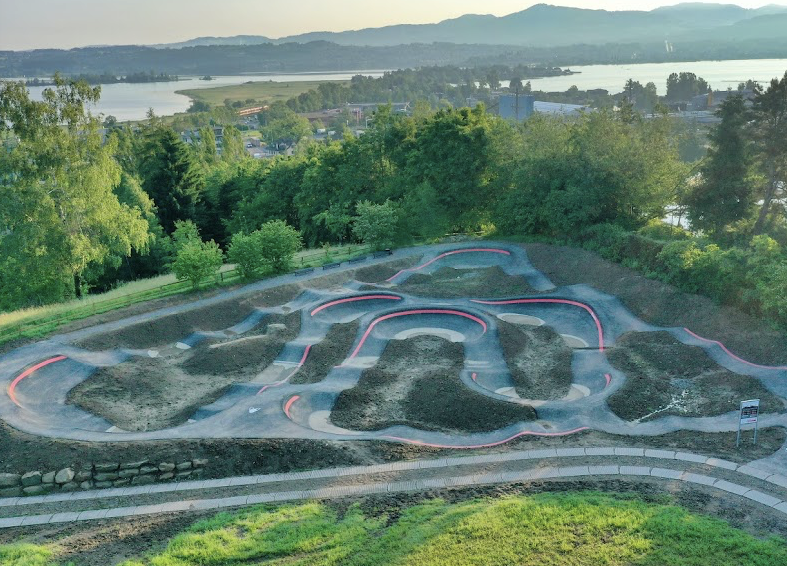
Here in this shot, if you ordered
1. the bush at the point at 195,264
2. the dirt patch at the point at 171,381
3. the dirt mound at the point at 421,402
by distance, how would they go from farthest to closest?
the bush at the point at 195,264
the dirt patch at the point at 171,381
the dirt mound at the point at 421,402

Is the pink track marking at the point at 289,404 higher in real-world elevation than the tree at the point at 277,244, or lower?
lower

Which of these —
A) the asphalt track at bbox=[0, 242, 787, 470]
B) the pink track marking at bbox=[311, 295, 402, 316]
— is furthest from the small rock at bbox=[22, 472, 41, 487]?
the pink track marking at bbox=[311, 295, 402, 316]

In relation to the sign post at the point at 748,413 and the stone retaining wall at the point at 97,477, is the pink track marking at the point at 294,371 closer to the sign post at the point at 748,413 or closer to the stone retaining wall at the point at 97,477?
the stone retaining wall at the point at 97,477

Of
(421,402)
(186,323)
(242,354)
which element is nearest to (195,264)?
(186,323)

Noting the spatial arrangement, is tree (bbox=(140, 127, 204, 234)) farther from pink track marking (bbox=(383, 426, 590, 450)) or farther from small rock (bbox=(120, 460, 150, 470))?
pink track marking (bbox=(383, 426, 590, 450))

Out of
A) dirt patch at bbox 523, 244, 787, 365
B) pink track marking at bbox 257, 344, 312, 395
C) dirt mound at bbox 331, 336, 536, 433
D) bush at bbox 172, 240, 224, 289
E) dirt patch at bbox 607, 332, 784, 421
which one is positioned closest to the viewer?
dirt patch at bbox 607, 332, 784, 421

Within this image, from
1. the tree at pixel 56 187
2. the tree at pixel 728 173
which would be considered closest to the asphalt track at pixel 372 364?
the tree at pixel 56 187
